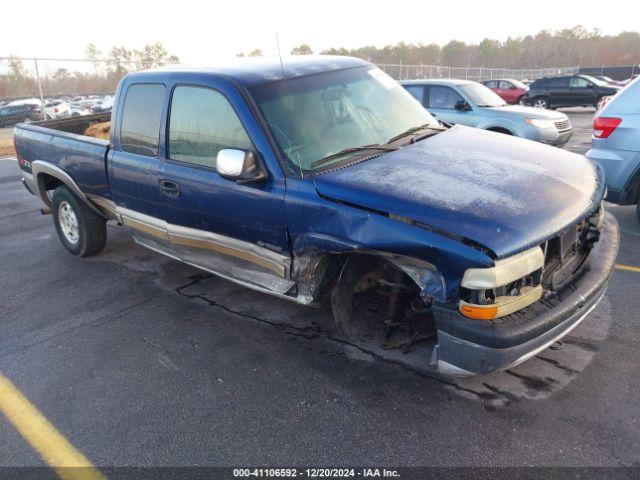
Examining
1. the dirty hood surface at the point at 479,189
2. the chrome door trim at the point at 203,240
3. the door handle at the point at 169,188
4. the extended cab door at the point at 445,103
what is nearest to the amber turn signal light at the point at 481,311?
the dirty hood surface at the point at 479,189

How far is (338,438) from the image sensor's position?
264 cm

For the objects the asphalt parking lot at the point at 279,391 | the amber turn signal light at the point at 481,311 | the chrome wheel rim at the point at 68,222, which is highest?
the amber turn signal light at the point at 481,311

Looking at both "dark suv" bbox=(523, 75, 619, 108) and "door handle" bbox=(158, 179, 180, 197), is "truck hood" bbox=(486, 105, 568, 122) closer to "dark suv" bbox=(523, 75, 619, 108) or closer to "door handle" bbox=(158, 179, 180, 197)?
"door handle" bbox=(158, 179, 180, 197)

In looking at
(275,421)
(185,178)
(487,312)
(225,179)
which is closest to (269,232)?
(225,179)

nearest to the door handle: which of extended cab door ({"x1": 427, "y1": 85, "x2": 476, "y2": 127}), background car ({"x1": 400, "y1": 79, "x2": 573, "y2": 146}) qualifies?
background car ({"x1": 400, "y1": 79, "x2": 573, "y2": 146})

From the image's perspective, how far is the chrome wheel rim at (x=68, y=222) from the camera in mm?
5358

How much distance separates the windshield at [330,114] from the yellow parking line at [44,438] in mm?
2042

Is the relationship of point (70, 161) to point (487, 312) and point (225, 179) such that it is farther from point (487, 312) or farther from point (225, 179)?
point (487, 312)

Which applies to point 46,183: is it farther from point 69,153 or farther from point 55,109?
point 55,109

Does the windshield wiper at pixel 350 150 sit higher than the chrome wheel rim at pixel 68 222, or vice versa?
the windshield wiper at pixel 350 150

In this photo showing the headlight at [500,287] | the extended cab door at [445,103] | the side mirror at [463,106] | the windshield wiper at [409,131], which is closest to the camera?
the headlight at [500,287]

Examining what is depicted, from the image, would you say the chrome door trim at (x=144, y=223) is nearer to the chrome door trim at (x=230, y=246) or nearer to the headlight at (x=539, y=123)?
the chrome door trim at (x=230, y=246)

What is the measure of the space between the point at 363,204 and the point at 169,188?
1.76m

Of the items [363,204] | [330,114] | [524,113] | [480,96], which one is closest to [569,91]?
[480,96]
